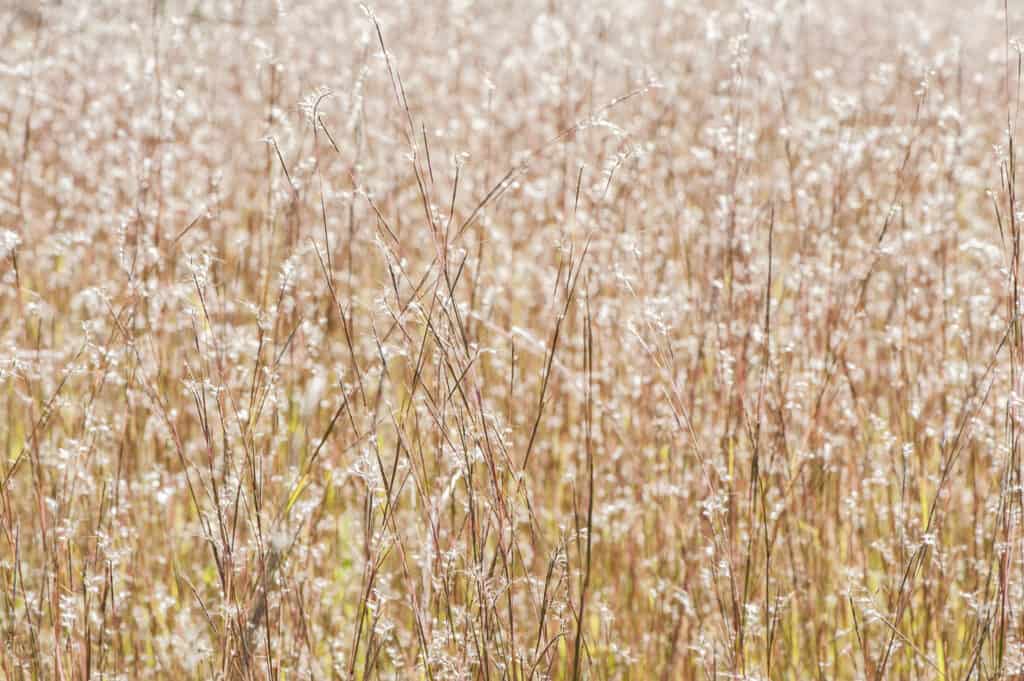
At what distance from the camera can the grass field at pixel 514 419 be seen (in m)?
1.31

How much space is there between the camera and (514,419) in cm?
214

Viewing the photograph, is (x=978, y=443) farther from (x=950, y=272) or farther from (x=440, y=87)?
(x=440, y=87)

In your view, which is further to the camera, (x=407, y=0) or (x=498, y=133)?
(x=407, y=0)

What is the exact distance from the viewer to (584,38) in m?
4.13

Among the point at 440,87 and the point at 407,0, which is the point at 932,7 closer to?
the point at 407,0

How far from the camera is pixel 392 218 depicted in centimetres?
279

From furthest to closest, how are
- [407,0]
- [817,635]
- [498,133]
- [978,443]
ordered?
1. [407,0]
2. [498,133]
3. [978,443]
4. [817,635]

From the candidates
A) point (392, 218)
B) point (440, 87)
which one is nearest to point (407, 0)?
point (440, 87)

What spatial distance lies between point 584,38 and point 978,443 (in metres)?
2.75

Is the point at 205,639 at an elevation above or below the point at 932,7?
below

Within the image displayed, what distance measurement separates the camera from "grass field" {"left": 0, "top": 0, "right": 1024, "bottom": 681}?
131 cm

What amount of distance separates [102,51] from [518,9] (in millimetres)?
2890

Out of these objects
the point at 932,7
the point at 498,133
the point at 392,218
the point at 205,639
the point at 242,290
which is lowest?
the point at 205,639

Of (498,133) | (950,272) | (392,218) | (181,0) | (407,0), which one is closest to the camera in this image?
(950,272)
